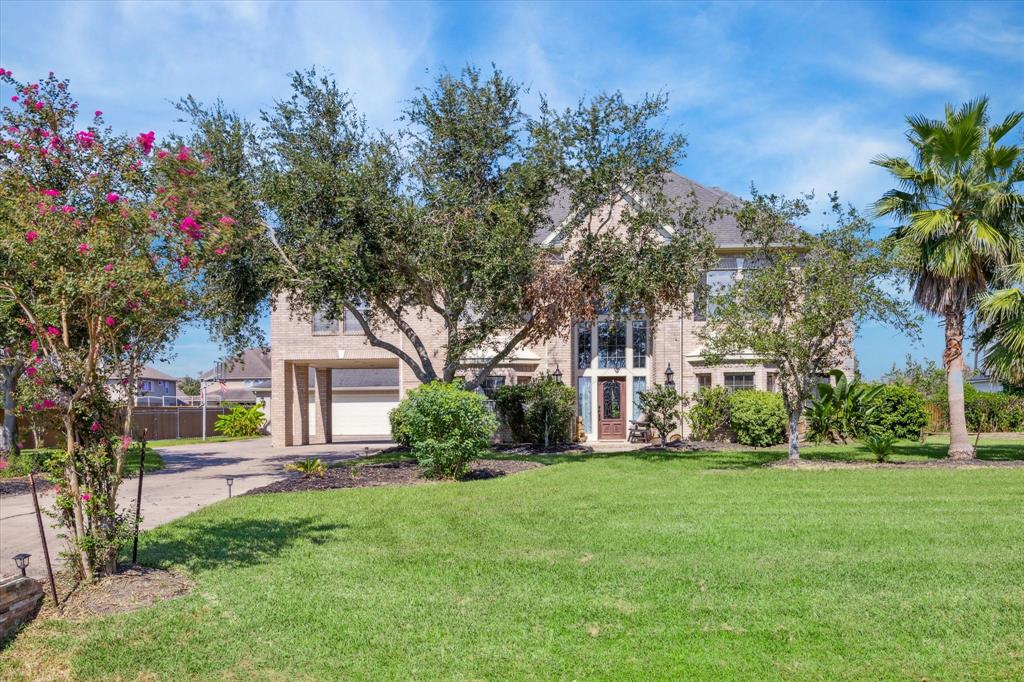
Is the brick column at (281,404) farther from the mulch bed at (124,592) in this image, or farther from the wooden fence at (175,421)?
the mulch bed at (124,592)

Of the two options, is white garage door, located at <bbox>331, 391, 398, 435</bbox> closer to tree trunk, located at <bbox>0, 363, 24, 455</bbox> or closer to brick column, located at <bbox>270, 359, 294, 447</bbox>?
brick column, located at <bbox>270, 359, 294, 447</bbox>

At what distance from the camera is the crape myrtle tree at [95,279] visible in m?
6.38

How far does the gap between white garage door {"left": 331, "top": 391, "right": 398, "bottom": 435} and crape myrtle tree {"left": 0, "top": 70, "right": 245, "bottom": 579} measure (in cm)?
2539

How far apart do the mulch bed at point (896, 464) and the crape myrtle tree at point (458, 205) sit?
13.7 feet

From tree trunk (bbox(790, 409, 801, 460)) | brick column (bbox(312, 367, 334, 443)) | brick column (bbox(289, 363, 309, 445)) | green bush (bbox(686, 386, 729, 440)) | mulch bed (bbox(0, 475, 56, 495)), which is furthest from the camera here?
brick column (bbox(312, 367, 334, 443))

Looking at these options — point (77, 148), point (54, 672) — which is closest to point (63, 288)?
point (77, 148)

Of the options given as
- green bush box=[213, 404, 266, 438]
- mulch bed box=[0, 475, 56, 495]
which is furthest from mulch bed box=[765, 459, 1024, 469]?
green bush box=[213, 404, 266, 438]

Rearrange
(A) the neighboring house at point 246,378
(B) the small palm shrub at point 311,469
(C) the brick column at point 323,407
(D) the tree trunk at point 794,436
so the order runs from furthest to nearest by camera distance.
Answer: (A) the neighboring house at point 246,378
(C) the brick column at point 323,407
(D) the tree trunk at point 794,436
(B) the small palm shrub at point 311,469

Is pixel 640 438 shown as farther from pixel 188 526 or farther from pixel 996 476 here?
pixel 188 526

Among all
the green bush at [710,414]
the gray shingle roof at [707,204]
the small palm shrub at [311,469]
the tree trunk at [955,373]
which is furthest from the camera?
the gray shingle roof at [707,204]

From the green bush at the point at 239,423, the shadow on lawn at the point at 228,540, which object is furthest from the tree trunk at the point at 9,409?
the green bush at the point at 239,423

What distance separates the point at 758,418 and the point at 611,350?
5.32 metres

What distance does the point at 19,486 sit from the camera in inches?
557

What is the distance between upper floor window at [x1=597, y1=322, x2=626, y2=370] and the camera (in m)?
24.8
